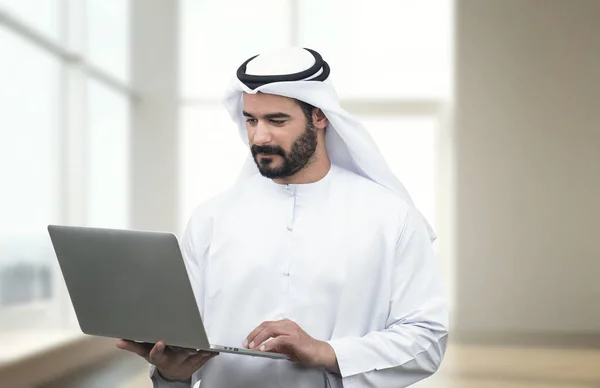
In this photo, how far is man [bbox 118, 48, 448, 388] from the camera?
75.9 inches

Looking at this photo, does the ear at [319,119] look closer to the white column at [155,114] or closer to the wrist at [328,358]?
the wrist at [328,358]

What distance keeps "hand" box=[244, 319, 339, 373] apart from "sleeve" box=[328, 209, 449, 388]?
0.28 feet

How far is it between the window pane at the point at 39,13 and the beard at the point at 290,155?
168 inches

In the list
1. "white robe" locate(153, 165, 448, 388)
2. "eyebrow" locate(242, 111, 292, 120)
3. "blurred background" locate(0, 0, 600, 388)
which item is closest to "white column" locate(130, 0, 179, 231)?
"blurred background" locate(0, 0, 600, 388)

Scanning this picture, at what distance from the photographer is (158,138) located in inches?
368

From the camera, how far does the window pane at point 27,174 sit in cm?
595

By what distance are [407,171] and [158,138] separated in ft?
8.22

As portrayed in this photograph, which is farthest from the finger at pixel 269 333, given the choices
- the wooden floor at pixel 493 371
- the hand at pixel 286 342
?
the wooden floor at pixel 493 371

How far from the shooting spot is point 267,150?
1934 mm

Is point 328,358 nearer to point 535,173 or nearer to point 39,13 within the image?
point 39,13

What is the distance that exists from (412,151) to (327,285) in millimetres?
7318

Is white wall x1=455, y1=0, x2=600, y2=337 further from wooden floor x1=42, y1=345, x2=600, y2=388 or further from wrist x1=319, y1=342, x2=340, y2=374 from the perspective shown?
wrist x1=319, y1=342, x2=340, y2=374

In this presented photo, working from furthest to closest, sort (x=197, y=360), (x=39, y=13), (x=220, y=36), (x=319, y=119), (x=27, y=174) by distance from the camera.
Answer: (x=220, y=36) < (x=39, y=13) < (x=27, y=174) < (x=319, y=119) < (x=197, y=360)

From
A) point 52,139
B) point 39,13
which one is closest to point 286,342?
point 39,13
